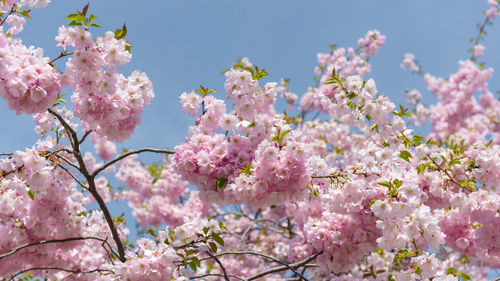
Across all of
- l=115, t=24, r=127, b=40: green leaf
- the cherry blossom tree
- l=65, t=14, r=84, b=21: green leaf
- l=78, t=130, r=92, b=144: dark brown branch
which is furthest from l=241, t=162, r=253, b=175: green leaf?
l=65, t=14, r=84, b=21: green leaf

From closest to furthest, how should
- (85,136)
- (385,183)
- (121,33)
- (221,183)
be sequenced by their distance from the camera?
(121,33) → (385,183) → (221,183) → (85,136)

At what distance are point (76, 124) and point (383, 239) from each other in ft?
10.2

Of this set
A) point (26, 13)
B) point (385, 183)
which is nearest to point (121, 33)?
point (26, 13)

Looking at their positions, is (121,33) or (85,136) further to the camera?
(85,136)

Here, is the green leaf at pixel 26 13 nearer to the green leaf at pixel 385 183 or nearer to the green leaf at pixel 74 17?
the green leaf at pixel 74 17

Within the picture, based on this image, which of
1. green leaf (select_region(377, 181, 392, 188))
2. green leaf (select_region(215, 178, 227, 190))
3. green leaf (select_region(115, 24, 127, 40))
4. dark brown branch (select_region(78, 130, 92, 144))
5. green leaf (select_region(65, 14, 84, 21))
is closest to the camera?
green leaf (select_region(65, 14, 84, 21))

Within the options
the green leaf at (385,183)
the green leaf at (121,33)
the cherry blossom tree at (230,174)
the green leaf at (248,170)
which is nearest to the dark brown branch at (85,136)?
the cherry blossom tree at (230,174)

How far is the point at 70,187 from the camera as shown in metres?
4.04

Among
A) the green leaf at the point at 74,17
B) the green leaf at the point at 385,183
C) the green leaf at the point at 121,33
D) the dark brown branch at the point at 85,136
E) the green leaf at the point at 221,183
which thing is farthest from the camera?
the dark brown branch at the point at 85,136

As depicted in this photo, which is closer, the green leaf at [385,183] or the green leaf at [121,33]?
the green leaf at [121,33]

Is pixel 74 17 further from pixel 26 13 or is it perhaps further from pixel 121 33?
pixel 26 13

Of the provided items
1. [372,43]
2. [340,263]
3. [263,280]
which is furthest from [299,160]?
[372,43]

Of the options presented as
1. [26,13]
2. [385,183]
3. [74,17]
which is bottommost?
[385,183]

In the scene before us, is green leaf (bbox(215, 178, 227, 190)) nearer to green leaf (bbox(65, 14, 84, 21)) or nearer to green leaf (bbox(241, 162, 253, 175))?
green leaf (bbox(241, 162, 253, 175))
